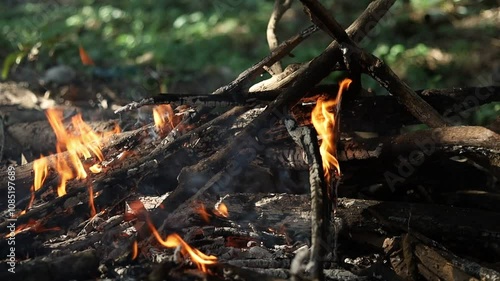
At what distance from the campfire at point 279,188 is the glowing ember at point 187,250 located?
1cm

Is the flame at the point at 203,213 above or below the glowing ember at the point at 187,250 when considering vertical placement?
above

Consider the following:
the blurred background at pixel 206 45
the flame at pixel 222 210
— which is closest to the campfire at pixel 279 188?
the flame at pixel 222 210

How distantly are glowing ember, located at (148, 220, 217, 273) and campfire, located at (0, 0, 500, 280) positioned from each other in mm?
11

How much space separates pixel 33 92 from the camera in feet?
22.2

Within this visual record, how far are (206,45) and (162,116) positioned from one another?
5.65 m

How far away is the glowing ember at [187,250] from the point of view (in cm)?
235

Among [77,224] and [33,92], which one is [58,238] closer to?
[77,224]

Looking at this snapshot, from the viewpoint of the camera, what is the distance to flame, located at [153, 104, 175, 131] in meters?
3.77

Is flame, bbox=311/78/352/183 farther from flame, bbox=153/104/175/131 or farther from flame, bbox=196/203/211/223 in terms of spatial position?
flame, bbox=153/104/175/131

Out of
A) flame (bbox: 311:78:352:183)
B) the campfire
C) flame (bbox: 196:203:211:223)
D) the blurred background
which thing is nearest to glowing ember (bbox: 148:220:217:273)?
the campfire

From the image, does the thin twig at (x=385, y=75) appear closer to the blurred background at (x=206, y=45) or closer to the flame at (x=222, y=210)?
the flame at (x=222, y=210)

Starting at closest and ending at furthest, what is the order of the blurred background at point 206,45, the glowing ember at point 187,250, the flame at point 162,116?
1. the glowing ember at point 187,250
2. the flame at point 162,116
3. the blurred background at point 206,45

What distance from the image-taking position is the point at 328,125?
3078 millimetres

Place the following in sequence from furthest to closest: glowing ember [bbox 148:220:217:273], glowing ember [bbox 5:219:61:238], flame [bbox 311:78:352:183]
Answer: glowing ember [bbox 5:219:61:238] → flame [bbox 311:78:352:183] → glowing ember [bbox 148:220:217:273]
